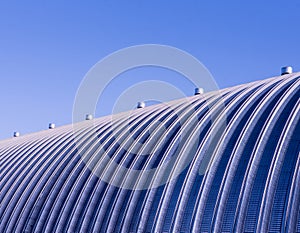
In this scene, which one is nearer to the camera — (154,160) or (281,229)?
(281,229)

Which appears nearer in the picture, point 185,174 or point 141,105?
point 185,174

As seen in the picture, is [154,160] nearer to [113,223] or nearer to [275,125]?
[113,223]

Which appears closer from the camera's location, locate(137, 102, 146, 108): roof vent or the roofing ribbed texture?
the roofing ribbed texture

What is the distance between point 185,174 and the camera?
31.8 metres

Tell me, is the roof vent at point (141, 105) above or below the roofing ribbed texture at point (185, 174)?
above

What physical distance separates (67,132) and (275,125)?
25.2 meters

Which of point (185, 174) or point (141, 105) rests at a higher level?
point (141, 105)

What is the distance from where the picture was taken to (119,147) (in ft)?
129

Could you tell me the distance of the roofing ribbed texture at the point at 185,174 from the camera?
90.5 ft

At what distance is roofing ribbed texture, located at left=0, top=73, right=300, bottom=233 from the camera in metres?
27.6

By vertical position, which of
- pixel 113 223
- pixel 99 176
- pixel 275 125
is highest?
pixel 275 125

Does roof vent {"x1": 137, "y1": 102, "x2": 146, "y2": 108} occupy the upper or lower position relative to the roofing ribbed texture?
upper

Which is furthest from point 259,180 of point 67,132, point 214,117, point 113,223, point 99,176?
point 67,132

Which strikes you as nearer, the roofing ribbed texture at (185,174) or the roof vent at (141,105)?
the roofing ribbed texture at (185,174)
